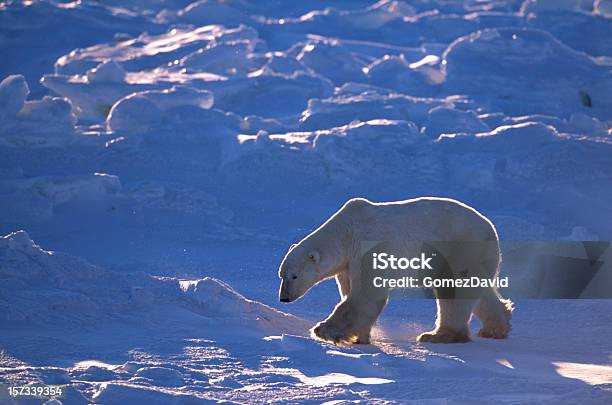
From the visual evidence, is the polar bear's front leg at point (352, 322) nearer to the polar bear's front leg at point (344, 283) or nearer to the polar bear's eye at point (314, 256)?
the polar bear's eye at point (314, 256)

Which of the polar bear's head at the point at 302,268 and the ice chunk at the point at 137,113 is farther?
the ice chunk at the point at 137,113

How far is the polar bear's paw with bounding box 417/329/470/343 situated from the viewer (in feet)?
24.9

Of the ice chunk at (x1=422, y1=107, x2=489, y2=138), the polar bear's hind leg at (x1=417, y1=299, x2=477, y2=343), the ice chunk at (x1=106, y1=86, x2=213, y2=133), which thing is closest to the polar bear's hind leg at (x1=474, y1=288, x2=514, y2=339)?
the polar bear's hind leg at (x1=417, y1=299, x2=477, y2=343)

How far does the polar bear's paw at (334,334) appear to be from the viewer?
731 cm

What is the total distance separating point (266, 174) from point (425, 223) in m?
5.75

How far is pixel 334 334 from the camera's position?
7324 mm

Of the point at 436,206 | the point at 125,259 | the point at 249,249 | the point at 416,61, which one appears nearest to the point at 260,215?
the point at 249,249

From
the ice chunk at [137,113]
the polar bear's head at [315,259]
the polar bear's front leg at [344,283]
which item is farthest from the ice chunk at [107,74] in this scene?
the polar bear's head at [315,259]

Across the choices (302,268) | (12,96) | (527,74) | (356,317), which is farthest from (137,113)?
(356,317)

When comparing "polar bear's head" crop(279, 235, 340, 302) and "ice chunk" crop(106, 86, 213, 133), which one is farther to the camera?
"ice chunk" crop(106, 86, 213, 133)

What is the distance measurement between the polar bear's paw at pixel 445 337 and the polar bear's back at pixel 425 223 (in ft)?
2.29

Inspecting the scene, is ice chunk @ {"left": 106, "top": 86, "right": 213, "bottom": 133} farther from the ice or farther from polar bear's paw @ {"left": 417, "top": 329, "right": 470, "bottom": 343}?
polar bear's paw @ {"left": 417, "top": 329, "right": 470, "bottom": 343}

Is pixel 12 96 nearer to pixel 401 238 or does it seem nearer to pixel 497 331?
pixel 401 238

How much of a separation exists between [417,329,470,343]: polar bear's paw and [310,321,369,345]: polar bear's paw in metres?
0.58
